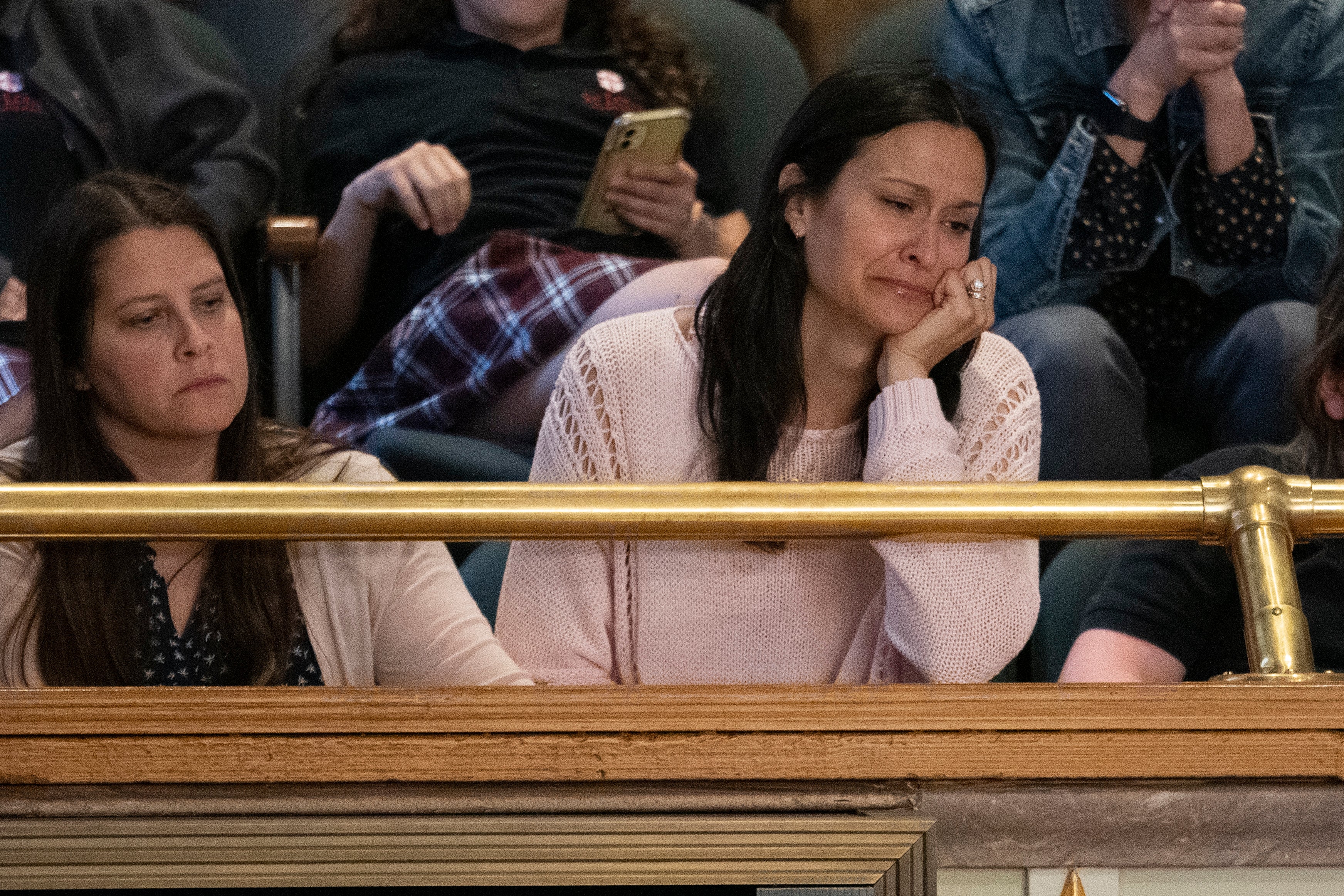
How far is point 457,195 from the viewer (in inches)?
41.1

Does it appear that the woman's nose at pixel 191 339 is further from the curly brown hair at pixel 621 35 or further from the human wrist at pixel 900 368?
the human wrist at pixel 900 368

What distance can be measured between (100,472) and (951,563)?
591 millimetres

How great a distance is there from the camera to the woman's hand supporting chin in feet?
3.08

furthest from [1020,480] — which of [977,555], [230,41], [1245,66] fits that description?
[230,41]

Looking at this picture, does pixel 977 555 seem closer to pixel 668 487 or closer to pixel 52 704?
pixel 668 487

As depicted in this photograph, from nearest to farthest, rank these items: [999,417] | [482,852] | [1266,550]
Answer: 1. [482,852]
2. [1266,550]
3. [999,417]

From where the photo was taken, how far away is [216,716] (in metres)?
0.77

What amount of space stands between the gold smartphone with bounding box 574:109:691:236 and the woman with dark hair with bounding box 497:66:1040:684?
0.10 metres

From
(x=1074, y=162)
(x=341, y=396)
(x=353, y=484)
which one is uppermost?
(x=1074, y=162)

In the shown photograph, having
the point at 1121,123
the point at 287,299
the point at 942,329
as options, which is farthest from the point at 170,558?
the point at 1121,123

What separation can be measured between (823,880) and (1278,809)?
0.27 m

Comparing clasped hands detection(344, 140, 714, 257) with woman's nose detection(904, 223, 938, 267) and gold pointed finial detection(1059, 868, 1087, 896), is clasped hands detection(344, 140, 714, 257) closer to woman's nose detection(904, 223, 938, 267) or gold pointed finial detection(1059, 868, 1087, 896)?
woman's nose detection(904, 223, 938, 267)

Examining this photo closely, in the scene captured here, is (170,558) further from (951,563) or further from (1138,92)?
(1138,92)

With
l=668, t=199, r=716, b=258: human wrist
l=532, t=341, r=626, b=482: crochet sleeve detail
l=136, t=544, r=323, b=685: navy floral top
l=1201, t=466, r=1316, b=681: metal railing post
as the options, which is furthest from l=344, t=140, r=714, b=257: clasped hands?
l=1201, t=466, r=1316, b=681: metal railing post
